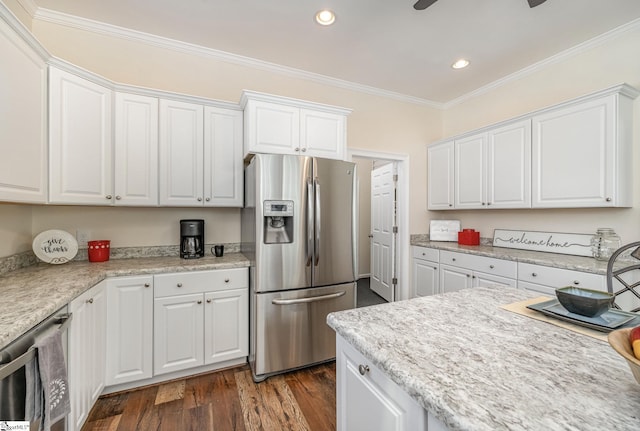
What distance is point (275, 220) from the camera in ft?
7.19

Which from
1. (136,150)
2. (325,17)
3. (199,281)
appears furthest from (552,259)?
(136,150)

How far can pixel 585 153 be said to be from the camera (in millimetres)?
2275

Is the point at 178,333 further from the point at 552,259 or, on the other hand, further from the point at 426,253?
the point at 552,259

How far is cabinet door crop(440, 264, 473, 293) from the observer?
2.87 meters

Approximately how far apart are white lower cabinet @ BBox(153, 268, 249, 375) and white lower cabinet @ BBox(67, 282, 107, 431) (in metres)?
0.31

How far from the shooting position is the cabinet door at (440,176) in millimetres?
3469

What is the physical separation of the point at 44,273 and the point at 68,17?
2.11 meters

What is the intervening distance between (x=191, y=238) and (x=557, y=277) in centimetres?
311

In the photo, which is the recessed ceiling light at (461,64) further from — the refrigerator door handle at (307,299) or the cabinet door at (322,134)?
the refrigerator door handle at (307,299)

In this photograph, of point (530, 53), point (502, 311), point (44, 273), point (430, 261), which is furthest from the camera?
point (430, 261)

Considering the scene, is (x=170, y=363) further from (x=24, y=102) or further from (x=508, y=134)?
(x=508, y=134)

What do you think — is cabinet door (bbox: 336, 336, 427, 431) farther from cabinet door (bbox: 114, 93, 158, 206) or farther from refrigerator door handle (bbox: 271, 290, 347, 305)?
cabinet door (bbox: 114, 93, 158, 206)

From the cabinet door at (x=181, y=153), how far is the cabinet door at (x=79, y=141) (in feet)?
1.26

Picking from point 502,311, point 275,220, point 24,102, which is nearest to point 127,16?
point 24,102
